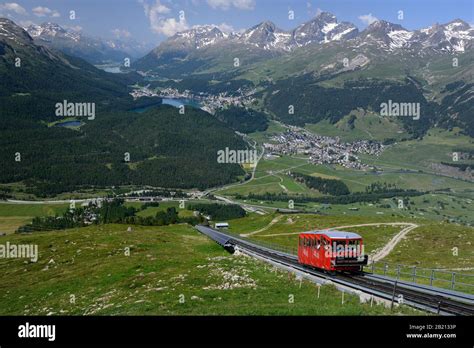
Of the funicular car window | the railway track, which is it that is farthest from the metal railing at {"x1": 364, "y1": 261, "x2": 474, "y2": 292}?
the funicular car window

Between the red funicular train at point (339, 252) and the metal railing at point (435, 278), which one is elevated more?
the red funicular train at point (339, 252)

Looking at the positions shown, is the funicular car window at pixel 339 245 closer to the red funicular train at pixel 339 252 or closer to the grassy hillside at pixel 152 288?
the red funicular train at pixel 339 252

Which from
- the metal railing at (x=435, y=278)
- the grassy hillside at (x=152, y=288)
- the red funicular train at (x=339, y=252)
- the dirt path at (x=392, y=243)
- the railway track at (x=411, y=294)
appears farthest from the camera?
the dirt path at (x=392, y=243)

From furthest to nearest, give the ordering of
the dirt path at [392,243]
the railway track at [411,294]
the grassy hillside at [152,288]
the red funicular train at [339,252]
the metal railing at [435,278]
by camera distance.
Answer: the dirt path at [392,243] < the red funicular train at [339,252] < the metal railing at [435,278] < the grassy hillside at [152,288] < the railway track at [411,294]

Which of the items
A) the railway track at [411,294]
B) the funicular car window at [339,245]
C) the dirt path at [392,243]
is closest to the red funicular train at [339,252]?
the funicular car window at [339,245]

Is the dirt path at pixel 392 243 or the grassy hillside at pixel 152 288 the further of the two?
the dirt path at pixel 392 243

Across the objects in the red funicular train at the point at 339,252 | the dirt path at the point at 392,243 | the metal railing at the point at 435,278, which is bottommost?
the dirt path at the point at 392,243

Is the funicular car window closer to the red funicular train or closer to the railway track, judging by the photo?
the red funicular train

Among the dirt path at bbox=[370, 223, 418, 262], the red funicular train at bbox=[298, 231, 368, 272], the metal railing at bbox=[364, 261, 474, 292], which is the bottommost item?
the dirt path at bbox=[370, 223, 418, 262]

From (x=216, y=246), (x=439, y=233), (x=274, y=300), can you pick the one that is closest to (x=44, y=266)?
(x=216, y=246)
